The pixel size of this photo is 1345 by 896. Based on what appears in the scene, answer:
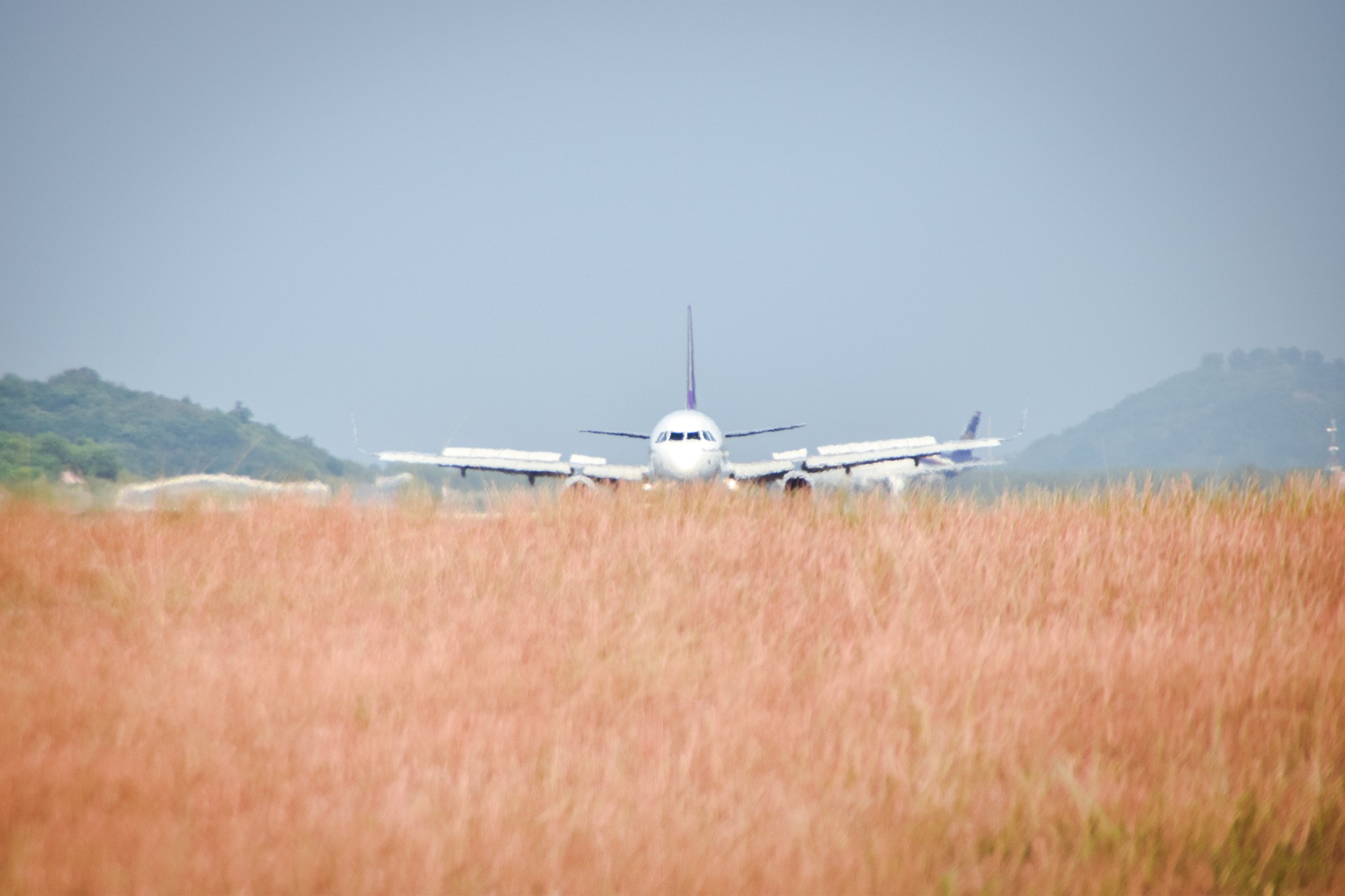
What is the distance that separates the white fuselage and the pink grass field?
17.4 meters

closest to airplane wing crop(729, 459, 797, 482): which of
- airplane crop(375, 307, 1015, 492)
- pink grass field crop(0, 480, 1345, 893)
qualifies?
airplane crop(375, 307, 1015, 492)

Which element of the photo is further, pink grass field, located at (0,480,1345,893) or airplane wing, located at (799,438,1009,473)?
airplane wing, located at (799,438,1009,473)

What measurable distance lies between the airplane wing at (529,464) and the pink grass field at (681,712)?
1712 cm

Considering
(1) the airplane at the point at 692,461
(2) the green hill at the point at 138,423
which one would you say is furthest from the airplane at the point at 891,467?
(2) the green hill at the point at 138,423

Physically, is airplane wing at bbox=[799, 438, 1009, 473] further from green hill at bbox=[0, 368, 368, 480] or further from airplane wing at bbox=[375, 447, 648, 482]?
green hill at bbox=[0, 368, 368, 480]

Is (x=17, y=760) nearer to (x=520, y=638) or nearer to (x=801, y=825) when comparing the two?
(x=520, y=638)

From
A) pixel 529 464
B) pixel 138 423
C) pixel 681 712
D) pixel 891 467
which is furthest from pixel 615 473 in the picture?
pixel 138 423

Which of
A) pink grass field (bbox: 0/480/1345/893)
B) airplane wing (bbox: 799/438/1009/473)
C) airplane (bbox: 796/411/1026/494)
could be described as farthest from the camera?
airplane wing (bbox: 799/438/1009/473)

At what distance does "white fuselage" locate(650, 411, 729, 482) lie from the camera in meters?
28.1

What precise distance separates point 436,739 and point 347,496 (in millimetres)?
8633

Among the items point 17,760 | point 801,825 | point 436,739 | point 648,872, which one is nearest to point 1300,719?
point 801,825

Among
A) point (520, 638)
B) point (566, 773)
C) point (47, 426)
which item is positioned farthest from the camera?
point (47, 426)

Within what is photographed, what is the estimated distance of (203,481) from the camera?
45.6 ft

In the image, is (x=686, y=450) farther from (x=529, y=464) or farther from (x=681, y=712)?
(x=681, y=712)
